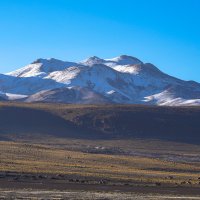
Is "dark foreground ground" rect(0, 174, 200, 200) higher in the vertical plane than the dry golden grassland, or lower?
lower

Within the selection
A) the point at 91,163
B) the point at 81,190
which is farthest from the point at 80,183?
the point at 91,163

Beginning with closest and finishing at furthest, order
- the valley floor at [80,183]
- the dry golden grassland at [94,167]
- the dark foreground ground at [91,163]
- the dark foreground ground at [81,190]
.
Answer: the dark foreground ground at [81,190], the valley floor at [80,183], the dark foreground ground at [91,163], the dry golden grassland at [94,167]

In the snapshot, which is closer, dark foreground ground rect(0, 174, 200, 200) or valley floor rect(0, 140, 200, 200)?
dark foreground ground rect(0, 174, 200, 200)

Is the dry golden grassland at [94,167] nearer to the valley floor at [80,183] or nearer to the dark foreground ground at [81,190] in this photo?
the valley floor at [80,183]

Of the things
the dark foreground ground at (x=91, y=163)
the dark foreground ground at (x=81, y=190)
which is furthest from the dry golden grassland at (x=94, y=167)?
the dark foreground ground at (x=81, y=190)

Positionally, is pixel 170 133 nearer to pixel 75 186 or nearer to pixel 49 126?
pixel 49 126

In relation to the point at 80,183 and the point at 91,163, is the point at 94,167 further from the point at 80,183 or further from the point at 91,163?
the point at 80,183

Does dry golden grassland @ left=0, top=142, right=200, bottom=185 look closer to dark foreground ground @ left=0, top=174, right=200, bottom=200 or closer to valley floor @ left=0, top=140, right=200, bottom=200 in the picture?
valley floor @ left=0, top=140, right=200, bottom=200

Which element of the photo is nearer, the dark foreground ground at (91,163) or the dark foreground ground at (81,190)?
the dark foreground ground at (81,190)

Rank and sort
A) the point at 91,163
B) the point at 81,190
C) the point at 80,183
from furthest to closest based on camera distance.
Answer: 1. the point at 91,163
2. the point at 80,183
3. the point at 81,190

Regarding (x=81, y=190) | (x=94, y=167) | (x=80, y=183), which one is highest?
(x=94, y=167)

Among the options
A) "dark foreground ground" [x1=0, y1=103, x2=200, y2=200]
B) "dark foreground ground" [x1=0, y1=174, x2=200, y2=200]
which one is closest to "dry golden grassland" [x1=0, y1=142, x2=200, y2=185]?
"dark foreground ground" [x1=0, y1=103, x2=200, y2=200]

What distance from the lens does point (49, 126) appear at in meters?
188

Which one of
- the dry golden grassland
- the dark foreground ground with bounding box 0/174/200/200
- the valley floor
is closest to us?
the dark foreground ground with bounding box 0/174/200/200
